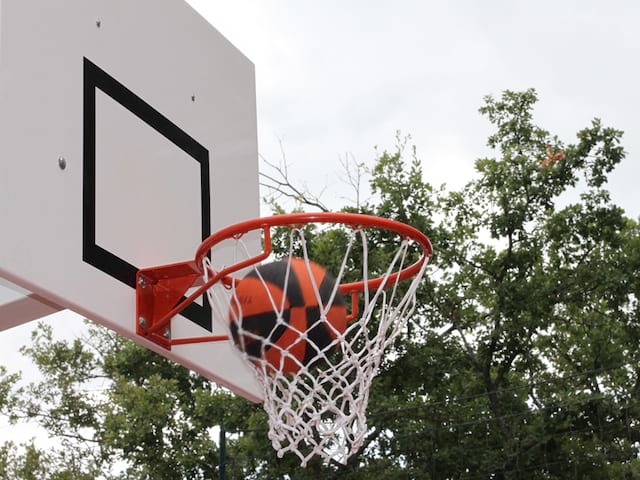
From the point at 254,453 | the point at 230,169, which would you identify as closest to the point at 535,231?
the point at 254,453

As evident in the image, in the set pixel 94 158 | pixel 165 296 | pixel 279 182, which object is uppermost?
pixel 279 182

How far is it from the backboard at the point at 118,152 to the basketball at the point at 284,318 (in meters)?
0.24

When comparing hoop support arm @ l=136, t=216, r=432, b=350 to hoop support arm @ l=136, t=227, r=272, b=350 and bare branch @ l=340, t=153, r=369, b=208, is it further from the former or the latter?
bare branch @ l=340, t=153, r=369, b=208

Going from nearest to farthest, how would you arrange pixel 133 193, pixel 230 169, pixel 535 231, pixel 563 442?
pixel 133 193
pixel 230 169
pixel 563 442
pixel 535 231

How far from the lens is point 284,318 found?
2.82 m

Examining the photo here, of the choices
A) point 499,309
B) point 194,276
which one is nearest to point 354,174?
point 499,309

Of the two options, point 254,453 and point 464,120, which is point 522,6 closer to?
point 464,120

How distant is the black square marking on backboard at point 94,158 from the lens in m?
2.85

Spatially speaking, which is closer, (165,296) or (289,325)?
(289,325)

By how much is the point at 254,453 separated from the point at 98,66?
18.8 feet

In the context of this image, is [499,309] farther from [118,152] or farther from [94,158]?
[94,158]

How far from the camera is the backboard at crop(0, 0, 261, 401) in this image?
2641mm

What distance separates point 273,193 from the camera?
978 cm

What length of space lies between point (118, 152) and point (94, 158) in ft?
0.44
